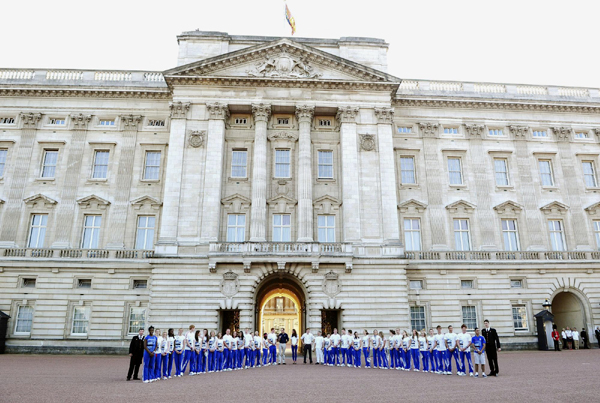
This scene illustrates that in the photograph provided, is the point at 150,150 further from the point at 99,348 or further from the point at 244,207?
the point at 99,348

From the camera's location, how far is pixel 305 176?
1261 inches

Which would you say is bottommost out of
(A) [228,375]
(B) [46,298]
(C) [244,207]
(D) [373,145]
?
(A) [228,375]

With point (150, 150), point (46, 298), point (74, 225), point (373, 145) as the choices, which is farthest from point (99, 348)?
point (373, 145)

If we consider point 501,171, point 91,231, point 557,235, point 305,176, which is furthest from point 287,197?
point 557,235

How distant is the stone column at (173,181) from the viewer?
29.7 m

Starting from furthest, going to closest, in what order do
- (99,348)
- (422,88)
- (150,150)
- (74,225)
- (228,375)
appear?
→ (422,88)
(150,150)
(74,225)
(99,348)
(228,375)

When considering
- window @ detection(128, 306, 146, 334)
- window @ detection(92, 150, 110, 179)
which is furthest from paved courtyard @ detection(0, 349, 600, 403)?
window @ detection(92, 150, 110, 179)

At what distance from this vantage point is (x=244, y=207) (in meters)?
32.1

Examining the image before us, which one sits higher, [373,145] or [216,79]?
[216,79]

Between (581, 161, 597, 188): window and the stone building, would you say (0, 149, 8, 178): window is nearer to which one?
the stone building

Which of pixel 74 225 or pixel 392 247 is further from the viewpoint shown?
pixel 74 225

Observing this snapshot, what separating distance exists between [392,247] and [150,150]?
65.3ft

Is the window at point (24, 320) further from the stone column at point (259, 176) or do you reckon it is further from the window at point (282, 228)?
the window at point (282, 228)

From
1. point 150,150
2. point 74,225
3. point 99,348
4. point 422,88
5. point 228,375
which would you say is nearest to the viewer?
point 228,375
